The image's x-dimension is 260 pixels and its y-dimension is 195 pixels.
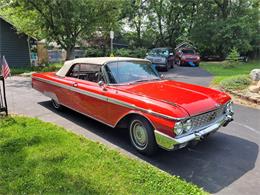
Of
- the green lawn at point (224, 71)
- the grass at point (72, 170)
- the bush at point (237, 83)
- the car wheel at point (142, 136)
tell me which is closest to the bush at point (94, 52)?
the green lawn at point (224, 71)

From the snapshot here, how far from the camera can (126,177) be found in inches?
133

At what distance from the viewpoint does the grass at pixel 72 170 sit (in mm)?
3146

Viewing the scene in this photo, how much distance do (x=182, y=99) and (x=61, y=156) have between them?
2111mm

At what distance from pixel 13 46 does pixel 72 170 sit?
1774 cm

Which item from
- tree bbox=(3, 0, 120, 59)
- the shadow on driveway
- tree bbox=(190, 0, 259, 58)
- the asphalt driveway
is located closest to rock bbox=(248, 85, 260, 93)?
the asphalt driveway

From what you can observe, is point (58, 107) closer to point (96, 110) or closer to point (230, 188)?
point (96, 110)

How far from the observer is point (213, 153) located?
4.30 meters

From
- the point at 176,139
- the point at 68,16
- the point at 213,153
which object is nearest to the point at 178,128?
the point at 176,139

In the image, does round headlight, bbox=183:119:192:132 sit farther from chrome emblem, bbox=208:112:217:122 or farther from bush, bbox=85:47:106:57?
bush, bbox=85:47:106:57

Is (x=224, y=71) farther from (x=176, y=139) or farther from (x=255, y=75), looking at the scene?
(x=176, y=139)

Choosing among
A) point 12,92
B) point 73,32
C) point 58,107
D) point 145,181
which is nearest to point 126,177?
point 145,181

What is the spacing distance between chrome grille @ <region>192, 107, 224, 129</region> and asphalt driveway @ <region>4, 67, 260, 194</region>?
595mm

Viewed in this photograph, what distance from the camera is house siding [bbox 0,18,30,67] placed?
18.0 m

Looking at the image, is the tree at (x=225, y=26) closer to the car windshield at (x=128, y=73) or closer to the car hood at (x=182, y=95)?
the car windshield at (x=128, y=73)
